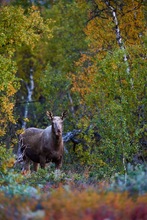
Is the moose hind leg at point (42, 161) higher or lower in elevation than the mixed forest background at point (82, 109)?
lower

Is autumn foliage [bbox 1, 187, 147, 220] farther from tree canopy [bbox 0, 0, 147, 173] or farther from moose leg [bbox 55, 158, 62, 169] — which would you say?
moose leg [bbox 55, 158, 62, 169]

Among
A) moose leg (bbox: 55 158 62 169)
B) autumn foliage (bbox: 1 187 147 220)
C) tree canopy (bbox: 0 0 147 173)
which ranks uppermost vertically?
tree canopy (bbox: 0 0 147 173)

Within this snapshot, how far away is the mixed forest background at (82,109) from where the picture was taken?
7754mm

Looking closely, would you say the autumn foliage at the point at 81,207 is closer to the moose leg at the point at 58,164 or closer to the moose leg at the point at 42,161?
the moose leg at the point at 58,164

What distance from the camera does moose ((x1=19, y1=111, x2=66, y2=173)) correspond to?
59.4 feet

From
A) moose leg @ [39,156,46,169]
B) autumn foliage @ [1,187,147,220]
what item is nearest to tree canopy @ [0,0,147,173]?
moose leg @ [39,156,46,169]

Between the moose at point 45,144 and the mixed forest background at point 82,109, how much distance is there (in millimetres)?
533

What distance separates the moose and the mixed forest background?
21.0 inches

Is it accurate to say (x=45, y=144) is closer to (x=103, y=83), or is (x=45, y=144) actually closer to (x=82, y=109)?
(x=103, y=83)

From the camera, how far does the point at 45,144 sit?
18734mm

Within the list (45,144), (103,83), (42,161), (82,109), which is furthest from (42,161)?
(82,109)

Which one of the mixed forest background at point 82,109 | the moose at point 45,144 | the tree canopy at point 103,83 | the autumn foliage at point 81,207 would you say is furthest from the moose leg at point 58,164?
the autumn foliage at point 81,207

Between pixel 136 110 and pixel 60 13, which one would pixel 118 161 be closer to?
pixel 136 110

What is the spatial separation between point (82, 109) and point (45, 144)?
6.12m
